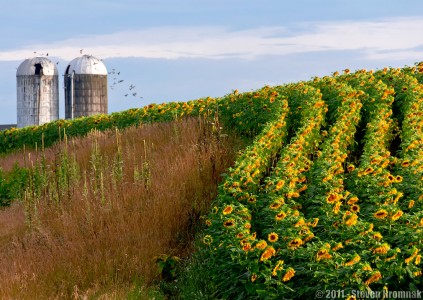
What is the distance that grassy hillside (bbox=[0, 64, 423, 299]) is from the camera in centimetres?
601

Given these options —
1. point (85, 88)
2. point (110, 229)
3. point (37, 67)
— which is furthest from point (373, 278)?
point (37, 67)

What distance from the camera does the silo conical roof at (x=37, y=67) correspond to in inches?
1204

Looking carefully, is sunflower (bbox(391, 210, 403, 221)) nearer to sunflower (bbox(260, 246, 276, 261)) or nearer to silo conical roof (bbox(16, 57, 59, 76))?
sunflower (bbox(260, 246, 276, 261))

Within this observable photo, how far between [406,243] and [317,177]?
2283 mm

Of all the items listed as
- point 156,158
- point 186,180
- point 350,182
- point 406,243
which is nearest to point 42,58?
point 156,158

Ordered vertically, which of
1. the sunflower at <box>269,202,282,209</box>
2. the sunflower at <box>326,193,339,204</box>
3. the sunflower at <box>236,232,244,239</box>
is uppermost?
the sunflower at <box>326,193,339,204</box>

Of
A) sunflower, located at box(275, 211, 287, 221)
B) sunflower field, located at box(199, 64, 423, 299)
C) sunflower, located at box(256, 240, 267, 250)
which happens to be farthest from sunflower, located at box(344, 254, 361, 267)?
sunflower, located at box(275, 211, 287, 221)

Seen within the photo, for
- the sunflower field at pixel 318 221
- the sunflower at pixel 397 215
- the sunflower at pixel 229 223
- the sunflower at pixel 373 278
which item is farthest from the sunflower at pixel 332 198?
the sunflower at pixel 373 278

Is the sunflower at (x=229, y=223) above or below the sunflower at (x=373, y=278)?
above

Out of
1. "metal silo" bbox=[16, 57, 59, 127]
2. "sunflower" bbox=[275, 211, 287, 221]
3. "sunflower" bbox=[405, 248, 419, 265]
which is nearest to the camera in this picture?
"sunflower" bbox=[405, 248, 419, 265]

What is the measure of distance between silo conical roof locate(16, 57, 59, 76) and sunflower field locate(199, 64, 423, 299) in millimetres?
20641

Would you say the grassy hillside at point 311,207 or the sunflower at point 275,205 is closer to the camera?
the grassy hillside at point 311,207

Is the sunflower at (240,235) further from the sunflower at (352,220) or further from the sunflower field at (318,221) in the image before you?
the sunflower at (352,220)

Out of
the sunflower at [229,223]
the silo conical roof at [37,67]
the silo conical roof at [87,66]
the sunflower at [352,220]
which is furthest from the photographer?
the silo conical roof at [37,67]
